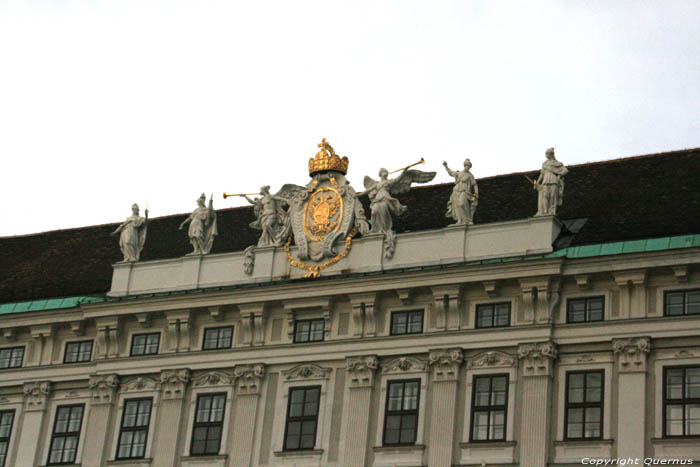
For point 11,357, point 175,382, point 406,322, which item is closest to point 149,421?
point 175,382

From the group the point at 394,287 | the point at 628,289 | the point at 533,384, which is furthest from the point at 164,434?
the point at 628,289

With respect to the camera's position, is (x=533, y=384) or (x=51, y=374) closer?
(x=533, y=384)

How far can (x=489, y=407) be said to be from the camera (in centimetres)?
3628

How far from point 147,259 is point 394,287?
31.2ft

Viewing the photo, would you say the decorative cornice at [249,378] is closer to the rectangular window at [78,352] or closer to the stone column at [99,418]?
the stone column at [99,418]

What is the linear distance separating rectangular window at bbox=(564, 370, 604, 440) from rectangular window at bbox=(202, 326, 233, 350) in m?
9.58

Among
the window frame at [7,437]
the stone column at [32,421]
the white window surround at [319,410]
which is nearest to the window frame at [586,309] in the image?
the white window surround at [319,410]

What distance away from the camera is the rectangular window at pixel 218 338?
40.4 metres

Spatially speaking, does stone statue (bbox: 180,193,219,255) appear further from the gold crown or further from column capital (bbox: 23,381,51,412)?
column capital (bbox: 23,381,51,412)

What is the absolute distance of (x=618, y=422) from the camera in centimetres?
3456

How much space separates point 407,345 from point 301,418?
332cm

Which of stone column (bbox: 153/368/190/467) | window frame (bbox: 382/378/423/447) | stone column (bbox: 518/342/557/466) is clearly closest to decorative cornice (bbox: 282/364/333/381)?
window frame (bbox: 382/378/423/447)

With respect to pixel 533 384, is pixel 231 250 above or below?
above

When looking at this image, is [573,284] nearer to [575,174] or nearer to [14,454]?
[575,174]
